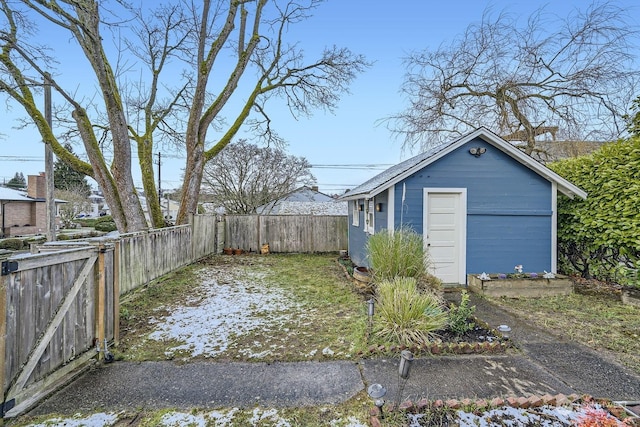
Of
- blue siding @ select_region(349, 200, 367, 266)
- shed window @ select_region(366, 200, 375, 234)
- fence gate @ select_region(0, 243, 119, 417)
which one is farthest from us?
blue siding @ select_region(349, 200, 367, 266)

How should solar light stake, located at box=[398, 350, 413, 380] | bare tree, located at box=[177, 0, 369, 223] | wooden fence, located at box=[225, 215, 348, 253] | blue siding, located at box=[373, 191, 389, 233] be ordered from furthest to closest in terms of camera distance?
wooden fence, located at box=[225, 215, 348, 253]
bare tree, located at box=[177, 0, 369, 223]
blue siding, located at box=[373, 191, 389, 233]
solar light stake, located at box=[398, 350, 413, 380]

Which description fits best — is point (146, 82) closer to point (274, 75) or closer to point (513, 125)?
point (274, 75)

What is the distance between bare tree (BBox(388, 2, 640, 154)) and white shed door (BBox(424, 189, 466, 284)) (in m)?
6.26

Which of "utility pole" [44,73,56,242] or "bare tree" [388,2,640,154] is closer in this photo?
"utility pole" [44,73,56,242]

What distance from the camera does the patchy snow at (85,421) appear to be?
227cm

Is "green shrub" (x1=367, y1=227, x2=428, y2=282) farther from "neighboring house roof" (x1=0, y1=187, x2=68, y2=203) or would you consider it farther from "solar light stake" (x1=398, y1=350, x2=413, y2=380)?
"neighboring house roof" (x1=0, y1=187, x2=68, y2=203)

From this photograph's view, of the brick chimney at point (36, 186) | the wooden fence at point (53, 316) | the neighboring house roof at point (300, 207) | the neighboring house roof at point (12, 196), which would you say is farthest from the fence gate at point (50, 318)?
the brick chimney at point (36, 186)

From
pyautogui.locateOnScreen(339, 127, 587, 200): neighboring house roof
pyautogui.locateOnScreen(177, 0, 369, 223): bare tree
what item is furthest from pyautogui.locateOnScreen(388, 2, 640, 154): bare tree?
pyautogui.locateOnScreen(339, 127, 587, 200): neighboring house roof

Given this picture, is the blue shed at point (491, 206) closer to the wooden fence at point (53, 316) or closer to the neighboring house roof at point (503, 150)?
the neighboring house roof at point (503, 150)

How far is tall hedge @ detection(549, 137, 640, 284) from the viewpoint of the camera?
5.28m

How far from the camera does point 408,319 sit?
3664 mm

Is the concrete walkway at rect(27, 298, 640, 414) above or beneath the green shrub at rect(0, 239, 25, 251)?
above

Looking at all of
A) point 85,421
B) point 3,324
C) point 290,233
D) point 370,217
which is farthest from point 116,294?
point 290,233

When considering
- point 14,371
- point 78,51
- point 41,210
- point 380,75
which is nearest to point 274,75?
point 380,75
